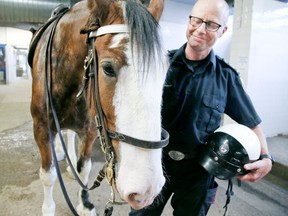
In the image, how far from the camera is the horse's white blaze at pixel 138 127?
72cm

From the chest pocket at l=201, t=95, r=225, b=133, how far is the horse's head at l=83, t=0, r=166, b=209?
0.43 meters

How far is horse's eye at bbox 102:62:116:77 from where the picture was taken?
793mm

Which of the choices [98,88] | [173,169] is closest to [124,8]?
[98,88]

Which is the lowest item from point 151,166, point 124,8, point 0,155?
point 0,155

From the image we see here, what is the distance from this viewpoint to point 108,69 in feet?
2.64

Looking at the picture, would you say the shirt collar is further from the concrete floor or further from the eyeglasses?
the concrete floor

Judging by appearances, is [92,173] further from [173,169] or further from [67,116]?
[173,169]

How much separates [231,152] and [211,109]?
230mm

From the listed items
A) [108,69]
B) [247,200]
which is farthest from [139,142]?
[247,200]

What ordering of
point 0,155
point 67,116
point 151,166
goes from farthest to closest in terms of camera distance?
1. point 0,155
2. point 67,116
3. point 151,166

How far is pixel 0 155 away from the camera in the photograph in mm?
2873

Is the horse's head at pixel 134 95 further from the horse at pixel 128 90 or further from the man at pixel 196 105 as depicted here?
the man at pixel 196 105

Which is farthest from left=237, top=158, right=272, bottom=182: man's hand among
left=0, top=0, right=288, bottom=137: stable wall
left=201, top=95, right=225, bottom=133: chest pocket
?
left=0, top=0, right=288, bottom=137: stable wall

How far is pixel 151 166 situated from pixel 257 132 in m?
0.74
